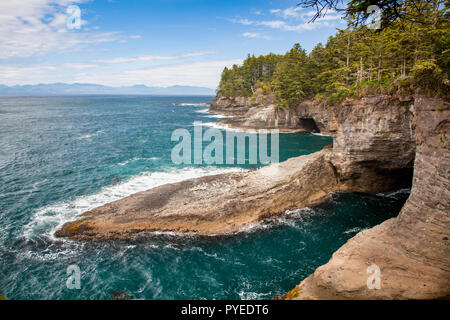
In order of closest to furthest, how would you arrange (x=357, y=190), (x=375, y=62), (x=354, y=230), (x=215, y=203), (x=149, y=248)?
(x=149, y=248) < (x=354, y=230) < (x=215, y=203) < (x=357, y=190) < (x=375, y=62)

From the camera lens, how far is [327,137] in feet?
172

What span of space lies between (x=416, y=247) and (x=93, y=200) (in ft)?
85.6

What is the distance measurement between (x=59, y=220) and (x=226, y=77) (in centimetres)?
9071

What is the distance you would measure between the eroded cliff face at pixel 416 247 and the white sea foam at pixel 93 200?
1976cm

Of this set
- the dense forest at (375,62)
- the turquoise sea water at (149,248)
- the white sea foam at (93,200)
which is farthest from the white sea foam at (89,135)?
the dense forest at (375,62)

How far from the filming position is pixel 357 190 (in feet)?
88.3

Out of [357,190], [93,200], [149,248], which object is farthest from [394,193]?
[93,200]

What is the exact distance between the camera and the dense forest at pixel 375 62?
45.3 ft

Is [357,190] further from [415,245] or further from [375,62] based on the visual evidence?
[375,62]

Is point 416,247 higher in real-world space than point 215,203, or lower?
higher

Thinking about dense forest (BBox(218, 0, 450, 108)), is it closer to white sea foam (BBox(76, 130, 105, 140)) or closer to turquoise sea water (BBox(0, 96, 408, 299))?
turquoise sea water (BBox(0, 96, 408, 299))

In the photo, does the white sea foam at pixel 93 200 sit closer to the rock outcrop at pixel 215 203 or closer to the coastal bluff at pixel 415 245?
the rock outcrop at pixel 215 203

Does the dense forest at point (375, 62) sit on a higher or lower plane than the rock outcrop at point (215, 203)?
higher
